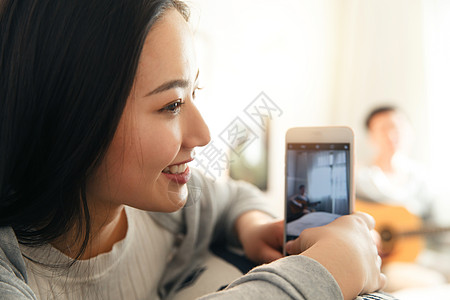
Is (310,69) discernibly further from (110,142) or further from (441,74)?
(110,142)

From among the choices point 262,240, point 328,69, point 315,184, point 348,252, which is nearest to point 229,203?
point 262,240

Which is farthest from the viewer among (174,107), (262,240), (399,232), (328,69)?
(328,69)

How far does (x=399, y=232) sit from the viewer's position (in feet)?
5.59

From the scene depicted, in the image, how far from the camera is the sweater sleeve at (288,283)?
1.07 ft

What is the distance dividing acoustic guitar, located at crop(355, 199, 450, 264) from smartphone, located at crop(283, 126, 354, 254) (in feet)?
4.19

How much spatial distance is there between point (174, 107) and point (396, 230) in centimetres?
166

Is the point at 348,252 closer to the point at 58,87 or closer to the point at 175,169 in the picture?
the point at 175,169

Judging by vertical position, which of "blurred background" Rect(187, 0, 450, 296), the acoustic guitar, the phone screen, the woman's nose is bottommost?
the acoustic guitar

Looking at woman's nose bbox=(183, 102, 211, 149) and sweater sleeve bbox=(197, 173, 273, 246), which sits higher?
woman's nose bbox=(183, 102, 211, 149)

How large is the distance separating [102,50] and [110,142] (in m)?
0.11

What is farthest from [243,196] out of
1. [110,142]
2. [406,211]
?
[406,211]

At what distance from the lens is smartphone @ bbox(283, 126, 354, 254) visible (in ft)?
1.66

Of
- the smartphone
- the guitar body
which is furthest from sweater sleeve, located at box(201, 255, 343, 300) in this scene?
the guitar body

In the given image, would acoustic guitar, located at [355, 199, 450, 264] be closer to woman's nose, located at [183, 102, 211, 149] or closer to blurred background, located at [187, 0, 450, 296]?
blurred background, located at [187, 0, 450, 296]
